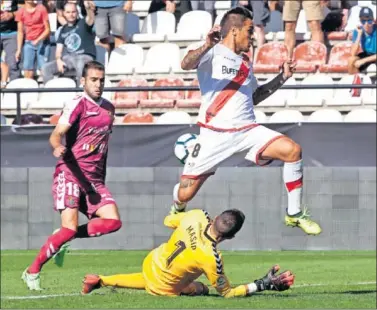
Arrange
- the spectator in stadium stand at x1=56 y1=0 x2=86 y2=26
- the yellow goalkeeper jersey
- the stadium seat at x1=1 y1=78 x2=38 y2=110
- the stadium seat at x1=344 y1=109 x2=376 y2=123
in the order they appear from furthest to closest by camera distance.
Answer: the spectator in stadium stand at x1=56 y1=0 x2=86 y2=26 → the stadium seat at x1=1 y1=78 x2=38 y2=110 → the stadium seat at x1=344 y1=109 x2=376 y2=123 → the yellow goalkeeper jersey

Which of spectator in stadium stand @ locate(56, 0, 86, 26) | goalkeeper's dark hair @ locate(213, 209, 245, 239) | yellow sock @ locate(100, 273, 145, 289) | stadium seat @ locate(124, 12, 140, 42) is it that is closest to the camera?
goalkeeper's dark hair @ locate(213, 209, 245, 239)

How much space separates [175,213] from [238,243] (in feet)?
23.4

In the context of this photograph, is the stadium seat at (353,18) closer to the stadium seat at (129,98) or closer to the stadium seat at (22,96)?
the stadium seat at (129,98)

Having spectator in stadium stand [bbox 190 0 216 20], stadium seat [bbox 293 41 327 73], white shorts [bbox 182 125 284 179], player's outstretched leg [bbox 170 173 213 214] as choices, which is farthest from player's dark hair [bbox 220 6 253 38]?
spectator in stadium stand [bbox 190 0 216 20]

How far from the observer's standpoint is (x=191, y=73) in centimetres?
2208

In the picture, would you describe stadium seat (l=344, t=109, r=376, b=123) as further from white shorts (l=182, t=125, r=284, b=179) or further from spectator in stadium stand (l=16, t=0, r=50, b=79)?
white shorts (l=182, t=125, r=284, b=179)

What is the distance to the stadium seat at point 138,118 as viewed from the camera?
2059 centimetres

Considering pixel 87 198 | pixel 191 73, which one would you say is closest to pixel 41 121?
pixel 191 73

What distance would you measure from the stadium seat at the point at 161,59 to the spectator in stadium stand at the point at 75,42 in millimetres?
1003

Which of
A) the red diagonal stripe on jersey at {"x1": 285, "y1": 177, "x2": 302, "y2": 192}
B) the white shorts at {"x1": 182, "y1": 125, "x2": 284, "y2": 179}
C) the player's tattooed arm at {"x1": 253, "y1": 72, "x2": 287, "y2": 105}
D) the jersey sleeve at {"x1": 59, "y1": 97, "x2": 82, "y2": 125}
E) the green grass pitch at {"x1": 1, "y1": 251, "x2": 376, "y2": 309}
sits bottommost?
the green grass pitch at {"x1": 1, "y1": 251, "x2": 376, "y2": 309}

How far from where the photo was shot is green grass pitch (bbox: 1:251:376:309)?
38.4 ft

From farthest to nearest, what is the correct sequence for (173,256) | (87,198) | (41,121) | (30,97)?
(30,97) < (41,121) < (87,198) < (173,256)

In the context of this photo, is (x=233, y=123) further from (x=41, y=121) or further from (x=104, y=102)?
(x=41, y=121)

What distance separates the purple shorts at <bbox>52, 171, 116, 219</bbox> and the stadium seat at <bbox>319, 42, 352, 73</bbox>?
8745 millimetres
